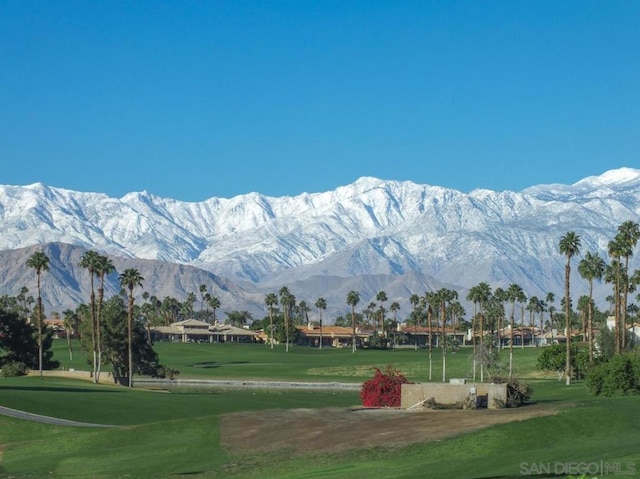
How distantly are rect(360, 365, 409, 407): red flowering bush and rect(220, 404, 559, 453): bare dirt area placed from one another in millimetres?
12923

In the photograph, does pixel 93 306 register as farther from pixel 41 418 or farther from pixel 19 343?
pixel 41 418

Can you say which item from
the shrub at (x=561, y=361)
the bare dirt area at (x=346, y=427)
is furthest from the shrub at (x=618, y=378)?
the shrub at (x=561, y=361)

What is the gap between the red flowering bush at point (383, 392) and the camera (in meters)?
93.3

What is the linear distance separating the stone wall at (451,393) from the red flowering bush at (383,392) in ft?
21.2

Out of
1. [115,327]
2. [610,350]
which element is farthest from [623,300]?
[115,327]

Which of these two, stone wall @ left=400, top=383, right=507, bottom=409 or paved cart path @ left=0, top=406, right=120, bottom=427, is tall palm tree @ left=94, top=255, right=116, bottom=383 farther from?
stone wall @ left=400, top=383, right=507, bottom=409

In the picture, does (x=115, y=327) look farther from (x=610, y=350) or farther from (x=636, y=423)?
(x=636, y=423)

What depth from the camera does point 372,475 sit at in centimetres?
5416

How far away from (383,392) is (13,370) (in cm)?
7373

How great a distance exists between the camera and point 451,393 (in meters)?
82.6

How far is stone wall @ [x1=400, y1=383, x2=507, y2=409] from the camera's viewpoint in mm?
82312

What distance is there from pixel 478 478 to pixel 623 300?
4272 inches

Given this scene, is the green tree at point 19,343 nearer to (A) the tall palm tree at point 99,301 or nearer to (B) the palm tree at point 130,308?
(A) the tall palm tree at point 99,301

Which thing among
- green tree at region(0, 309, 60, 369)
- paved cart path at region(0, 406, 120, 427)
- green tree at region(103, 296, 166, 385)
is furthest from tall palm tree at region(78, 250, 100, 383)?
paved cart path at region(0, 406, 120, 427)
